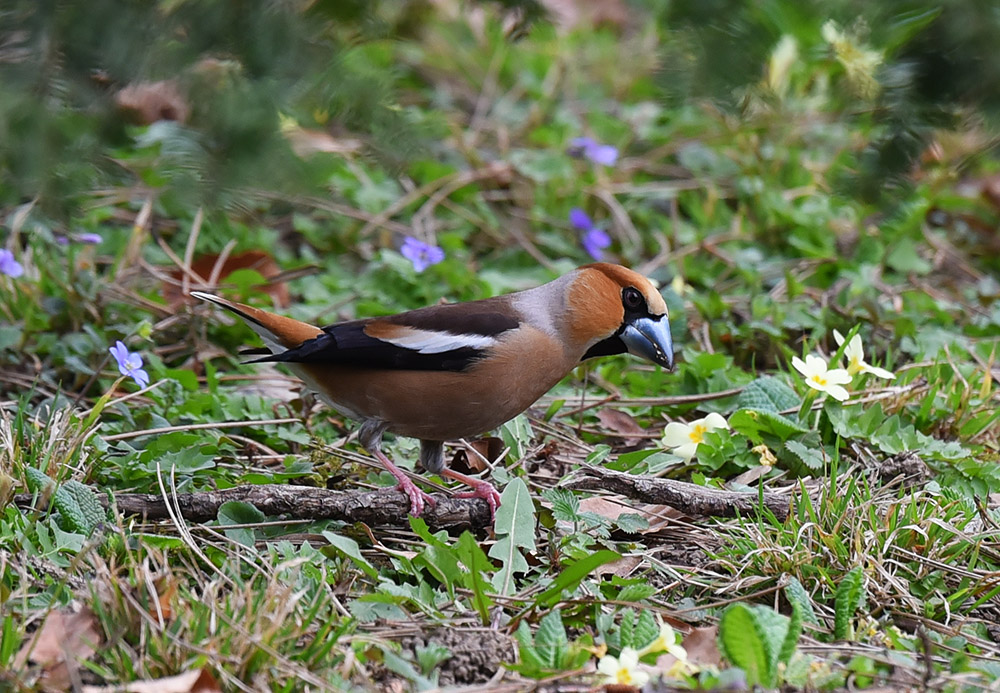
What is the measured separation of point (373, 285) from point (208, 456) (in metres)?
1.93

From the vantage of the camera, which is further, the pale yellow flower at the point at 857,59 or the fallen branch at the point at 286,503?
the fallen branch at the point at 286,503

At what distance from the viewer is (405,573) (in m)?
3.31

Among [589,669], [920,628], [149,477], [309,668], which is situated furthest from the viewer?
[149,477]

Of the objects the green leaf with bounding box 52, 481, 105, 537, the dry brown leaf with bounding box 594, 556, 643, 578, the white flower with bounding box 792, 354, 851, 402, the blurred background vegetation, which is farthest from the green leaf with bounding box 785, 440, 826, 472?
the green leaf with bounding box 52, 481, 105, 537

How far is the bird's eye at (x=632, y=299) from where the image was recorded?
13.2 feet

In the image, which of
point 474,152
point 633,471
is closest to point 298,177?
point 633,471

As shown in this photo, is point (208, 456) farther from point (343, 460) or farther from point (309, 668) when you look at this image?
point (309, 668)

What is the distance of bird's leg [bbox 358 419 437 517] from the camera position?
140 inches

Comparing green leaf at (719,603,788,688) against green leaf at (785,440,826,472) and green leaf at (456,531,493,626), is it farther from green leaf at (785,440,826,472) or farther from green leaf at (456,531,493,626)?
green leaf at (785,440,826,472)

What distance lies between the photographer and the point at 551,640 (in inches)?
109

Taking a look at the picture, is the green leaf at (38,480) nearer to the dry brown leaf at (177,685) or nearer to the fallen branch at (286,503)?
the fallen branch at (286,503)

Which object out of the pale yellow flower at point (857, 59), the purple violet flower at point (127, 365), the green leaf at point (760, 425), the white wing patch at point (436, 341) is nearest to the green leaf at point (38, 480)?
the purple violet flower at point (127, 365)

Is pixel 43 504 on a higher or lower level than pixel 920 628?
lower

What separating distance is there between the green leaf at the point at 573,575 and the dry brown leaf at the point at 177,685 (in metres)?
0.91
